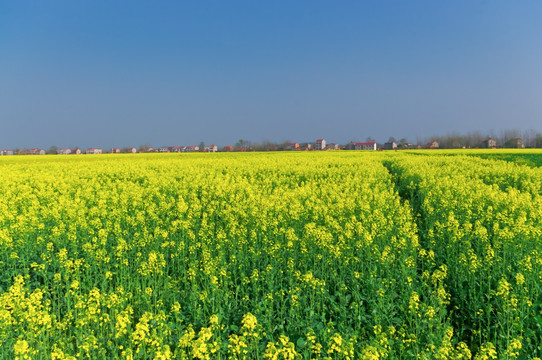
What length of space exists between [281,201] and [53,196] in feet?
33.5

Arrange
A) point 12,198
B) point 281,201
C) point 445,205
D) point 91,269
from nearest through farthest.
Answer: point 91,269, point 445,205, point 281,201, point 12,198

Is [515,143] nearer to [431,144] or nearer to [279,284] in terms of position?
[431,144]

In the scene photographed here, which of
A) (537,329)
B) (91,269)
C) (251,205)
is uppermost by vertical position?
(251,205)

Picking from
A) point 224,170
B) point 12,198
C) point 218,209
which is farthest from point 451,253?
point 224,170

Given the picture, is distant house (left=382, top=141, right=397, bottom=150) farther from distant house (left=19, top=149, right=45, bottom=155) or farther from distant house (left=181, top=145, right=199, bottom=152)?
distant house (left=19, top=149, right=45, bottom=155)

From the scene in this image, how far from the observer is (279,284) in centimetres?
657

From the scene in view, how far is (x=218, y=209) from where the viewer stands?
1261 cm

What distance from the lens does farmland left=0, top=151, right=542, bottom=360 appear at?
4.55m

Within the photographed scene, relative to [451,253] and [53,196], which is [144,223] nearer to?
[53,196]

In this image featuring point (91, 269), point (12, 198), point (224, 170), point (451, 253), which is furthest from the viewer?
point (224, 170)

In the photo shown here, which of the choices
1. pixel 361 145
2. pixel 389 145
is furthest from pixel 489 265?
pixel 361 145

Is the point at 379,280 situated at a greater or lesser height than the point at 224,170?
lesser

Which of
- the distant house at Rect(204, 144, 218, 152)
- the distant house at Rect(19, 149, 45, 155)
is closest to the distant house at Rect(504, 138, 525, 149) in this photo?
the distant house at Rect(204, 144, 218, 152)

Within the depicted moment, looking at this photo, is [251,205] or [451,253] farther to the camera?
[251,205]
